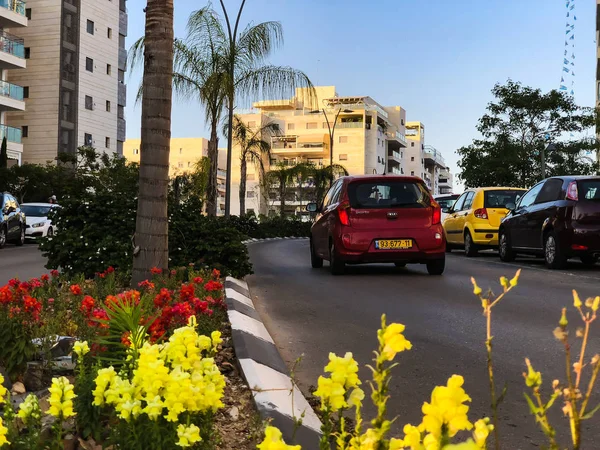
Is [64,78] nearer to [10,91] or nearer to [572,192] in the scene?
[10,91]

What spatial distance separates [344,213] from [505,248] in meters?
5.92

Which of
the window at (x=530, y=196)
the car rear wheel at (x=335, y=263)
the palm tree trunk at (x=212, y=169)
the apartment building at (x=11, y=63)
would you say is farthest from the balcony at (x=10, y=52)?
the car rear wheel at (x=335, y=263)

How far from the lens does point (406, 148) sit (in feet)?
511

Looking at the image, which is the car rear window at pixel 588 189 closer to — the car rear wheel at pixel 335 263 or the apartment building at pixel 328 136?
the car rear wheel at pixel 335 263

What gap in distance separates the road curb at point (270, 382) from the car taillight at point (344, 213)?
17.9 ft

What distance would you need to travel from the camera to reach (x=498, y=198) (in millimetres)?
19797

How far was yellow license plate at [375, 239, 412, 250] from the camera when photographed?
40.9 feet

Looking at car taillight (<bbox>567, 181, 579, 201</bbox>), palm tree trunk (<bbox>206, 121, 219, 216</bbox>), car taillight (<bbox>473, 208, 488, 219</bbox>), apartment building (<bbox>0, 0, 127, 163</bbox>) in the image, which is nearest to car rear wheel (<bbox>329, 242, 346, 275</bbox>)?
car taillight (<bbox>567, 181, 579, 201</bbox>)

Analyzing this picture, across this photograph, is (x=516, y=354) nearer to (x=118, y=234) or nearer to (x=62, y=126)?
(x=118, y=234)

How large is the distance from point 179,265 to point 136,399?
829cm

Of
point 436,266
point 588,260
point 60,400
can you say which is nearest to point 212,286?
point 60,400

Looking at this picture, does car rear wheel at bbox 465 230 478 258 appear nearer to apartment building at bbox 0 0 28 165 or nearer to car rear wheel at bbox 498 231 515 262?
car rear wheel at bbox 498 231 515 262

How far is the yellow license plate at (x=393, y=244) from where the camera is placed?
1246 cm

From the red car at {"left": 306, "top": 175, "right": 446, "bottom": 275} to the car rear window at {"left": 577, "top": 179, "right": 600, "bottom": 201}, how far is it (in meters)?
3.16
